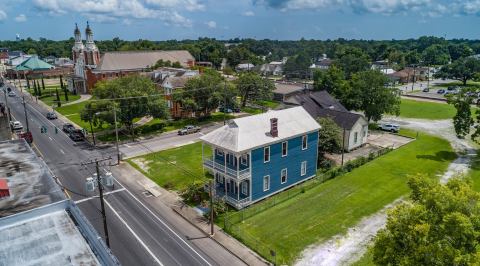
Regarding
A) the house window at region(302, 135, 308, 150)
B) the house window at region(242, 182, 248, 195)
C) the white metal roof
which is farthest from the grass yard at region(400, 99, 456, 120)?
the house window at region(242, 182, 248, 195)

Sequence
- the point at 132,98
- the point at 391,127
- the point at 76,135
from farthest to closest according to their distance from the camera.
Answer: the point at 391,127 → the point at 76,135 → the point at 132,98

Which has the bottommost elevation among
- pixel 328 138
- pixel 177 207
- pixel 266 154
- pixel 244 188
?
pixel 177 207

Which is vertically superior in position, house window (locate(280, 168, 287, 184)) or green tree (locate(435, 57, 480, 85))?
green tree (locate(435, 57, 480, 85))

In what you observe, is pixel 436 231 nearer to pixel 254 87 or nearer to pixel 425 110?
pixel 254 87

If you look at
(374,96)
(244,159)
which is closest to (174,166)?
(244,159)

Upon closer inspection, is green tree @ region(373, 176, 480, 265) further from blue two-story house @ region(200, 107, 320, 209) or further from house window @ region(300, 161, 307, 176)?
house window @ region(300, 161, 307, 176)

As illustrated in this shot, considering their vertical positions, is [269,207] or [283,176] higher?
[283,176]

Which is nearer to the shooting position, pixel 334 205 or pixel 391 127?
pixel 334 205
